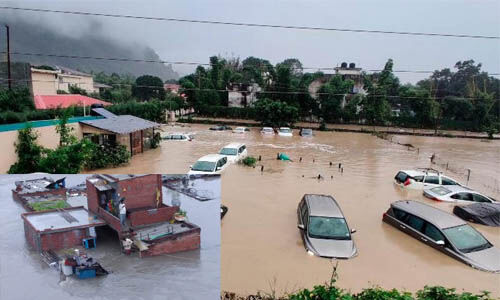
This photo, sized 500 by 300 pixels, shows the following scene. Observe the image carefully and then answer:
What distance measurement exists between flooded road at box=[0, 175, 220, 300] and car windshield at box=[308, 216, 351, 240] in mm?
4724

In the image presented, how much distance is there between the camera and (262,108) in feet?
126

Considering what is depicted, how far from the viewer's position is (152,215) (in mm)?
4555

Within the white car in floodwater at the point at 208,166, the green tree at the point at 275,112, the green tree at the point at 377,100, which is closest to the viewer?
the white car in floodwater at the point at 208,166

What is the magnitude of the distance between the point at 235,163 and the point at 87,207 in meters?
14.1

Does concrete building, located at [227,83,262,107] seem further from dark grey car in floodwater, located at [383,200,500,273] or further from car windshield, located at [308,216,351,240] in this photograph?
car windshield, located at [308,216,351,240]

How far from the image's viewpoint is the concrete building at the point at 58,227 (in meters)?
4.03

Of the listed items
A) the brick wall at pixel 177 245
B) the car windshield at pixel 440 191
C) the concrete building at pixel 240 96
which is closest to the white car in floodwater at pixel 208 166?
the car windshield at pixel 440 191

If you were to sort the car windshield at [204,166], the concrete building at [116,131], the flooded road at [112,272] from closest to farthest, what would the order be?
the flooded road at [112,272], the car windshield at [204,166], the concrete building at [116,131]

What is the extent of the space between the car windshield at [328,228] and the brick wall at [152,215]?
493cm

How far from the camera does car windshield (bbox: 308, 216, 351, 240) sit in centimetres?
859

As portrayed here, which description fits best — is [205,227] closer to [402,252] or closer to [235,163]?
[402,252]

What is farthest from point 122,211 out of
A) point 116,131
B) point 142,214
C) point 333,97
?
point 333,97

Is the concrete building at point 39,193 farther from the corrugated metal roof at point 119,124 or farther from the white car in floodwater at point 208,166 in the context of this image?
the corrugated metal roof at point 119,124

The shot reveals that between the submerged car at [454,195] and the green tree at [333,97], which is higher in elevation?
the green tree at [333,97]
